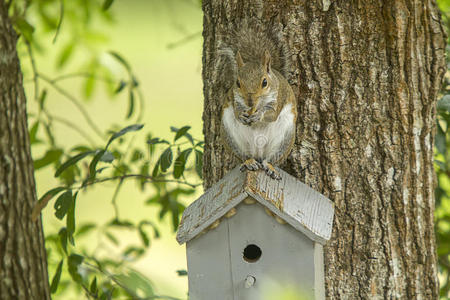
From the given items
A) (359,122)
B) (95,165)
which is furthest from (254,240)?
(95,165)

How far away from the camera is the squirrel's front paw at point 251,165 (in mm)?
1330

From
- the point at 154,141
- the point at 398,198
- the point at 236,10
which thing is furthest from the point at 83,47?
the point at 398,198

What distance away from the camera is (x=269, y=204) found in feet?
3.91

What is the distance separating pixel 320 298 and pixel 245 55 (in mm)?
618

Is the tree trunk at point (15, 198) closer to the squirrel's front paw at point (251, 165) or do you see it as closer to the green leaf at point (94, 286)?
the green leaf at point (94, 286)

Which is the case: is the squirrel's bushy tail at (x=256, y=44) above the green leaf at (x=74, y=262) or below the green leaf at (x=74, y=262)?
above

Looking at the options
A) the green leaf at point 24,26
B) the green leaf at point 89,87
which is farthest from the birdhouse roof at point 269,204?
the green leaf at point 89,87

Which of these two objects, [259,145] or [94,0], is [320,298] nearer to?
[259,145]

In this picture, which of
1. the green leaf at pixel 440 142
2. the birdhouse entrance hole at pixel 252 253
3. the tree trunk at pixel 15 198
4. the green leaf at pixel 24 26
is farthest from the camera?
the green leaf at pixel 24 26

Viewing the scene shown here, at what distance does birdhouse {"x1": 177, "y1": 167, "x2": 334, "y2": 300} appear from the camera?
1202 mm

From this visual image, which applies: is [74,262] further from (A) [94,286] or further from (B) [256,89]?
(B) [256,89]

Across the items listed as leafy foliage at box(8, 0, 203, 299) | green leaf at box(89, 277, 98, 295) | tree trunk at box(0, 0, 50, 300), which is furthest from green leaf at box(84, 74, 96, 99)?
green leaf at box(89, 277, 98, 295)

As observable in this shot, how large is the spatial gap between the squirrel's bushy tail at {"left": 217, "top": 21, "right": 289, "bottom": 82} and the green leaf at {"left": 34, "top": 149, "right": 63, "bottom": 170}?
28.1 inches

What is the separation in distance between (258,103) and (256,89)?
0.11 feet
